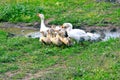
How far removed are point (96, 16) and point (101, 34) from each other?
208 cm

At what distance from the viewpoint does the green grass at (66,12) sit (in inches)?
653

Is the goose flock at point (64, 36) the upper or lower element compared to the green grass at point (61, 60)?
upper

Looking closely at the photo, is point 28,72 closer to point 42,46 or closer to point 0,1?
point 42,46

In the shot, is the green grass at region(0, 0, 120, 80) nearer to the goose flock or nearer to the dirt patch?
the dirt patch

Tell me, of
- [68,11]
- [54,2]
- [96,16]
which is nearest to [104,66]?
[96,16]

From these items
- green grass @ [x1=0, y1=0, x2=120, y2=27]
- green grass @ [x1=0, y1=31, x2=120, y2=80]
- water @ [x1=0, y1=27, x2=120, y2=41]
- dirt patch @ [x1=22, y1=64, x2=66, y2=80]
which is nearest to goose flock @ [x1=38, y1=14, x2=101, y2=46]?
green grass @ [x1=0, y1=31, x2=120, y2=80]

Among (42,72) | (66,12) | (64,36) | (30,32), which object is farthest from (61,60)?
(66,12)

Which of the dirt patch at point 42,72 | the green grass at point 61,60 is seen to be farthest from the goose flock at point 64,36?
the dirt patch at point 42,72

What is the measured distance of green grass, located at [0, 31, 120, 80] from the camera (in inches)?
424

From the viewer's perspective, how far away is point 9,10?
18.1m

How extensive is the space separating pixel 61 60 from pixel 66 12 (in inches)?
243

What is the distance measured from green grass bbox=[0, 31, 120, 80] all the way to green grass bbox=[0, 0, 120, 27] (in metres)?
3.01

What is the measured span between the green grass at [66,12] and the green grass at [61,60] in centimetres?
301

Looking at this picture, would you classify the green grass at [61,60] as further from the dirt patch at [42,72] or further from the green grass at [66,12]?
the green grass at [66,12]
